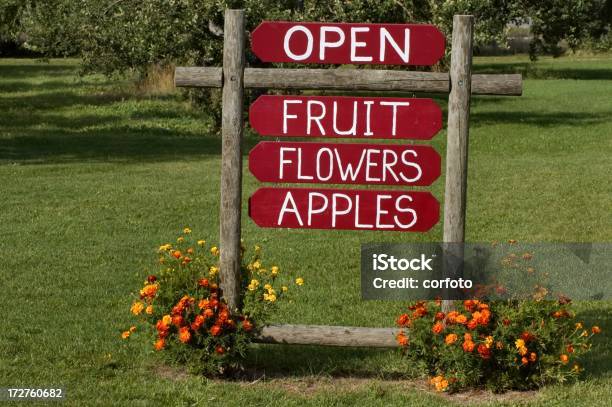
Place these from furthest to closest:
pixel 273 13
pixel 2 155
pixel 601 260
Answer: pixel 273 13 → pixel 2 155 → pixel 601 260

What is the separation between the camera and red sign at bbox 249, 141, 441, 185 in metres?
7.73

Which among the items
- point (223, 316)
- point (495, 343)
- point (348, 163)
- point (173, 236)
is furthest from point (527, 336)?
point (173, 236)

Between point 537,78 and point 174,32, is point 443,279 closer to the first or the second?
point 174,32

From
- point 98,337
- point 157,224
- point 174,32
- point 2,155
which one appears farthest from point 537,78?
point 98,337

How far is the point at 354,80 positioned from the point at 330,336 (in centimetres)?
174

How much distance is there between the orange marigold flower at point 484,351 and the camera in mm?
7355

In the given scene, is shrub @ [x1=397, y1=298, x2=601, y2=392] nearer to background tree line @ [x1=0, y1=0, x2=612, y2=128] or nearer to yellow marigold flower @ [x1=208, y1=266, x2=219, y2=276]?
yellow marigold flower @ [x1=208, y1=266, x2=219, y2=276]

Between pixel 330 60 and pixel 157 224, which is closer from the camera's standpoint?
pixel 330 60

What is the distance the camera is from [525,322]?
7.60 m

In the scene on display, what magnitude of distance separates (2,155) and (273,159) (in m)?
16.3

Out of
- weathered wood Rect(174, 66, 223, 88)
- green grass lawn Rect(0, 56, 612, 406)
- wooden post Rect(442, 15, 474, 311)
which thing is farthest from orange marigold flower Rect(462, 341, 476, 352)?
weathered wood Rect(174, 66, 223, 88)

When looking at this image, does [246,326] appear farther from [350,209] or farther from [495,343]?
[495,343]

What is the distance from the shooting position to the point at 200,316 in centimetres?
760

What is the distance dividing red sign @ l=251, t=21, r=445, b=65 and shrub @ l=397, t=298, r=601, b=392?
1675 mm
